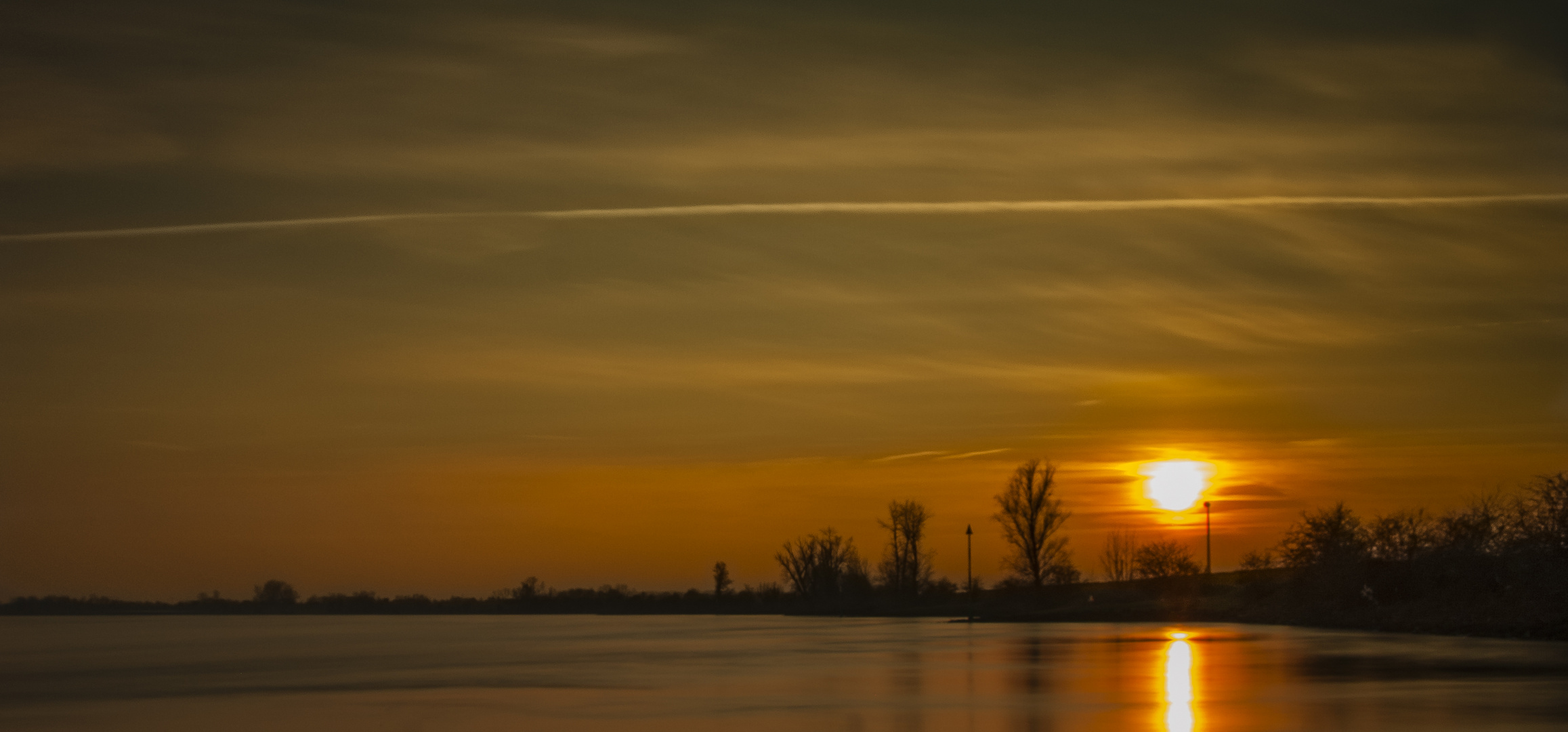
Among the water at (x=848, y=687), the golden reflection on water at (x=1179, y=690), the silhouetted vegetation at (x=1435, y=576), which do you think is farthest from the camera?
the silhouetted vegetation at (x=1435, y=576)

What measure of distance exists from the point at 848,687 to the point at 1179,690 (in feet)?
21.3

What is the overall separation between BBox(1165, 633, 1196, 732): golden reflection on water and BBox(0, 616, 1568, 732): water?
0.08m

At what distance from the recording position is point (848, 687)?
2927 cm

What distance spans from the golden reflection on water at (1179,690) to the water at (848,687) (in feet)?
0.28

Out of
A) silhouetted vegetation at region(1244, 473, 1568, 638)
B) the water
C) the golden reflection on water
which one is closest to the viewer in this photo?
the golden reflection on water

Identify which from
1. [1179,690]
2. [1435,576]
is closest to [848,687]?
[1179,690]

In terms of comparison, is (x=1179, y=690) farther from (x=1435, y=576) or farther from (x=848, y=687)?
(x=1435, y=576)

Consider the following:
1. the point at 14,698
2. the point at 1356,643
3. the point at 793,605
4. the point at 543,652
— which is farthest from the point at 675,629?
the point at 793,605

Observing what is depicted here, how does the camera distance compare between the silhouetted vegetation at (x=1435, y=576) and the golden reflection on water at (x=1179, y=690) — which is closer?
the golden reflection on water at (x=1179, y=690)

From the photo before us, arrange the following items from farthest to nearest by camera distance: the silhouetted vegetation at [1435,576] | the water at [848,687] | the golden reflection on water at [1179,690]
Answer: the silhouetted vegetation at [1435,576] → the water at [848,687] → the golden reflection on water at [1179,690]

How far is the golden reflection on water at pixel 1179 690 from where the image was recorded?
2091cm

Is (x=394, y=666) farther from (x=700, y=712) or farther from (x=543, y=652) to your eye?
(x=700, y=712)

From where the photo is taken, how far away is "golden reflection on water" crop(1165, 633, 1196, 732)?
20906 millimetres

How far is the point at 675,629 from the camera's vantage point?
79.2 m
